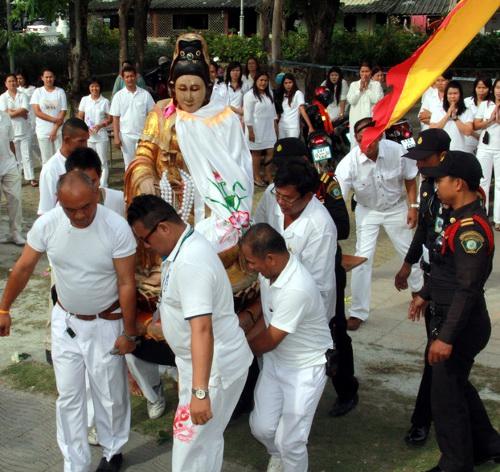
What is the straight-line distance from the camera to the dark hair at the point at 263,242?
13.7ft

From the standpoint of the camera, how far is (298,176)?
4633 mm

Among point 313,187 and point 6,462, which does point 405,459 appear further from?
point 6,462

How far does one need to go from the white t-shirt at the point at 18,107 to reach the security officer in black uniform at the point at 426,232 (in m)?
9.05

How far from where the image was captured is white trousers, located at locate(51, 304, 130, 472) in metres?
4.56

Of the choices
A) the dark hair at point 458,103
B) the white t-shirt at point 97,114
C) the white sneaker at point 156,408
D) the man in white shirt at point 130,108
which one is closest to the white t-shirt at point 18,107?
the white t-shirt at point 97,114

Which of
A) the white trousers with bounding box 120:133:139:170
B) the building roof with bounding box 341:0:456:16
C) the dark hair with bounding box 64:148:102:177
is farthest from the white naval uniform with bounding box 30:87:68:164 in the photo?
the building roof with bounding box 341:0:456:16

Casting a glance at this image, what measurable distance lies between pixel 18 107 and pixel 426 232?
31.4 ft

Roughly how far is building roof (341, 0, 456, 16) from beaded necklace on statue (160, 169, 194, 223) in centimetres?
3757

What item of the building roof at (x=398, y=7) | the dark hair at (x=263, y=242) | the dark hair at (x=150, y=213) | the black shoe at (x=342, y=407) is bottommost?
the black shoe at (x=342, y=407)

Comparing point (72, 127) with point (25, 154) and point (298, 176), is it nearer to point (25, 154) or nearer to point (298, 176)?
point (298, 176)

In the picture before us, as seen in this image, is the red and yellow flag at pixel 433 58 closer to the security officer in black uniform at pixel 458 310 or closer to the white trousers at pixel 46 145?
the security officer in black uniform at pixel 458 310

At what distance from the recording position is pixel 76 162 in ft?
17.0

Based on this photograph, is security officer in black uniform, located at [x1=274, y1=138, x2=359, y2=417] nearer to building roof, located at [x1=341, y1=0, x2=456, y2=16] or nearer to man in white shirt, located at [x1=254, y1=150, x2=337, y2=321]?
man in white shirt, located at [x1=254, y1=150, x2=337, y2=321]

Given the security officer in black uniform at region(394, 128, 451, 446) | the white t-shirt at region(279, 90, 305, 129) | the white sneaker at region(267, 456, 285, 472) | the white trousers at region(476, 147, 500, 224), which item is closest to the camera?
the white sneaker at region(267, 456, 285, 472)
